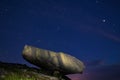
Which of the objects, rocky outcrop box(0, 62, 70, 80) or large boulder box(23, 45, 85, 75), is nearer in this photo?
rocky outcrop box(0, 62, 70, 80)

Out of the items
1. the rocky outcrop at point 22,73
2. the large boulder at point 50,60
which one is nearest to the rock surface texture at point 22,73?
the rocky outcrop at point 22,73

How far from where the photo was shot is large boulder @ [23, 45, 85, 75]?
22.4 meters

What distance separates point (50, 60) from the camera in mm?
22469

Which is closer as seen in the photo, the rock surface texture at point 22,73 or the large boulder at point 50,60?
the rock surface texture at point 22,73

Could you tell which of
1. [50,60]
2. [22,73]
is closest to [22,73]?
[22,73]

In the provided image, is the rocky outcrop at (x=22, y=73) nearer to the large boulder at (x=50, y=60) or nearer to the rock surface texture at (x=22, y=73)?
the rock surface texture at (x=22, y=73)

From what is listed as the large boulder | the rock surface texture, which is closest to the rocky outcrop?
the rock surface texture

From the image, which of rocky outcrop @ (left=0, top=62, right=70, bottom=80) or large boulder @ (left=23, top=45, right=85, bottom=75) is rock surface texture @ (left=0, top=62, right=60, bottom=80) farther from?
large boulder @ (left=23, top=45, right=85, bottom=75)

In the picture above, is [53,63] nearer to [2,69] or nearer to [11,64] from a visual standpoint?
[11,64]

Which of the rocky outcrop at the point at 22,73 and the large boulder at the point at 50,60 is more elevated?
the large boulder at the point at 50,60

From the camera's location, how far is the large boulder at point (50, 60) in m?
22.4

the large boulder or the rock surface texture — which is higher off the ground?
the large boulder

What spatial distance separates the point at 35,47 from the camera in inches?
898

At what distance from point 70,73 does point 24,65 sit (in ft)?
12.1
